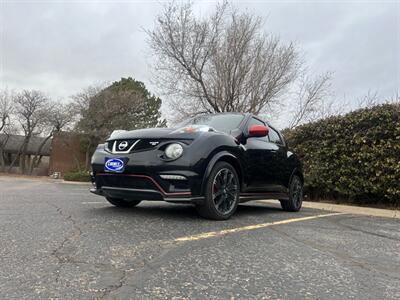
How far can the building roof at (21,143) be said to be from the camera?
137ft

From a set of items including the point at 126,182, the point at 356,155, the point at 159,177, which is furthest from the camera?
the point at 356,155

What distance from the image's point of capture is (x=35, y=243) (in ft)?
10.9

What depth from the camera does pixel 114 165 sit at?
478 centimetres

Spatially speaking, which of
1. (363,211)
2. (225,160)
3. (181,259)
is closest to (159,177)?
(225,160)

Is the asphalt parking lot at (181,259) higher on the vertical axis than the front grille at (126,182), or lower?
lower

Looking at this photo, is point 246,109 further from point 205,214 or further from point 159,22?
point 205,214

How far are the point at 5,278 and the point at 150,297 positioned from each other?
0.93 metres

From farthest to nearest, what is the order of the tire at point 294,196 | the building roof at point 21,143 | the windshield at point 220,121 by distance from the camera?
the building roof at point 21,143, the tire at point 294,196, the windshield at point 220,121

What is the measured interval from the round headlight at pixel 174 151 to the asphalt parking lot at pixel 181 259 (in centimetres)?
73

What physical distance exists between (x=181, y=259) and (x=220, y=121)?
315cm

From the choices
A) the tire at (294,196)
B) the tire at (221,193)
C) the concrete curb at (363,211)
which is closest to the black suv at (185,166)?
the tire at (221,193)

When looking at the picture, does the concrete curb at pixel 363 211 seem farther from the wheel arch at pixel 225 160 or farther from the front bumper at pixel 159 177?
the front bumper at pixel 159 177

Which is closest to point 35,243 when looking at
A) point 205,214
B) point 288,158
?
point 205,214

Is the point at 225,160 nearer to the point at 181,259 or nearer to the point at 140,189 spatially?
the point at 140,189
